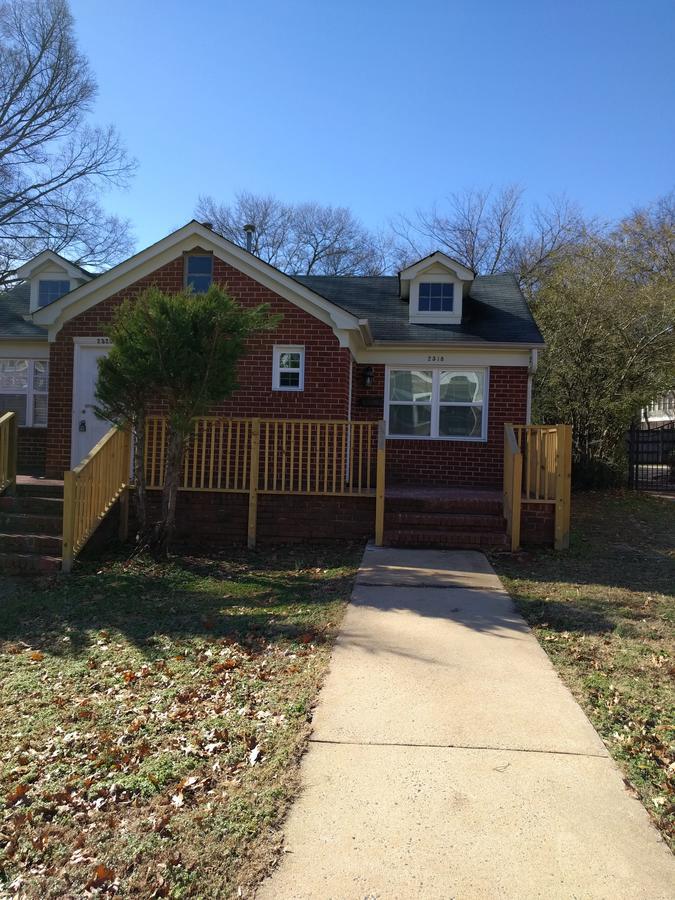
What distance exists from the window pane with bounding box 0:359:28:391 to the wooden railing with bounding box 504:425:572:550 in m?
9.58

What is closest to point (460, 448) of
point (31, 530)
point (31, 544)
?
point (31, 530)

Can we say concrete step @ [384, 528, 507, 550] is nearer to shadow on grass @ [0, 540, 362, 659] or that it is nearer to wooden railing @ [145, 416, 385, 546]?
wooden railing @ [145, 416, 385, 546]

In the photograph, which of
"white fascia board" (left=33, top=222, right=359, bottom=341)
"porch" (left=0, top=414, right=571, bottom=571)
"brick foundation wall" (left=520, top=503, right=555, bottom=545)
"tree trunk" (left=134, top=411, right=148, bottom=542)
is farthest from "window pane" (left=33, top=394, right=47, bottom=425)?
"brick foundation wall" (left=520, top=503, right=555, bottom=545)

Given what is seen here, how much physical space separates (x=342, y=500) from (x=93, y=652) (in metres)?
4.88

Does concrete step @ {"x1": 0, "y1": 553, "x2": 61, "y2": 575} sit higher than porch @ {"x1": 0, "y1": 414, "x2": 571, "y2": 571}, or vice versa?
porch @ {"x1": 0, "y1": 414, "x2": 571, "y2": 571}

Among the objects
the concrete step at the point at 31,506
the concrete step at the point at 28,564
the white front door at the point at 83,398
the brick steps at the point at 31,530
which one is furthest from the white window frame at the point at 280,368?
the concrete step at the point at 28,564

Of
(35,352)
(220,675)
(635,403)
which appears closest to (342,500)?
(220,675)

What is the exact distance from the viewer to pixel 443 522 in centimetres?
941

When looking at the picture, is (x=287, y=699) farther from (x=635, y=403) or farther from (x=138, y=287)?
(x=635, y=403)

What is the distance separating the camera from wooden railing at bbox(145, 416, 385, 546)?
952 cm

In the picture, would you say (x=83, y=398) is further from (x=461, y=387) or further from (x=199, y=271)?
(x=461, y=387)

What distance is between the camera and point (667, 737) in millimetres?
3691

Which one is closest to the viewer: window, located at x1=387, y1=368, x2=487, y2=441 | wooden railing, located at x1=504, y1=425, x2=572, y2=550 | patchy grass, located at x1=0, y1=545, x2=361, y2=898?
patchy grass, located at x1=0, y1=545, x2=361, y2=898

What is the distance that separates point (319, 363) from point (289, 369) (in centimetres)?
55
